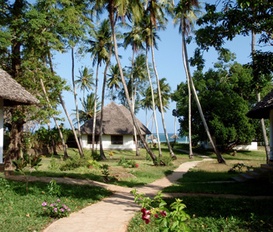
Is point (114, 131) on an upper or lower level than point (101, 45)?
lower

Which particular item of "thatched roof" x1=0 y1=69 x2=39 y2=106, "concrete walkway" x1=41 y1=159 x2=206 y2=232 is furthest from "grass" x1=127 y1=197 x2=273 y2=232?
"thatched roof" x1=0 y1=69 x2=39 y2=106

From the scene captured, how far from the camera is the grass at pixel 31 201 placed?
6.60m

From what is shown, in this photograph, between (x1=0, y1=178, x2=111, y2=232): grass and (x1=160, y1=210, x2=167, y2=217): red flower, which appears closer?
(x1=160, y1=210, x2=167, y2=217): red flower

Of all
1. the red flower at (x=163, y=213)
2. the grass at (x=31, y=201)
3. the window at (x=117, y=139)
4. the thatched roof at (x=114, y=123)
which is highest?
the thatched roof at (x=114, y=123)

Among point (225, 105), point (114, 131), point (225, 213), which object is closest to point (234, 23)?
point (225, 213)

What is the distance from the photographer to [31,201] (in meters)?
8.59

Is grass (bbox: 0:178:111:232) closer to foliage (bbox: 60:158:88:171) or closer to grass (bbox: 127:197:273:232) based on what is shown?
grass (bbox: 127:197:273:232)

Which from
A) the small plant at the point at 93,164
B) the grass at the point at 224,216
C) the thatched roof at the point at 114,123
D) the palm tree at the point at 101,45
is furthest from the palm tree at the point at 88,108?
the grass at the point at 224,216

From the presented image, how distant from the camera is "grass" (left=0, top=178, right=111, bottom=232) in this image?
660 cm

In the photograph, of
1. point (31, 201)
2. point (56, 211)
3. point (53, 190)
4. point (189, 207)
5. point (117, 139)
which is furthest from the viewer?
point (117, 139)

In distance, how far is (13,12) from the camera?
16.7 metres

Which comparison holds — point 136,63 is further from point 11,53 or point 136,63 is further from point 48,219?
point 48,219

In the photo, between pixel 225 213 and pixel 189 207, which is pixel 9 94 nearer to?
pixel 189 207

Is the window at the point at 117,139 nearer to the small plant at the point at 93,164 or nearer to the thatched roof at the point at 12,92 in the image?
the small plant at the point at 93,164
